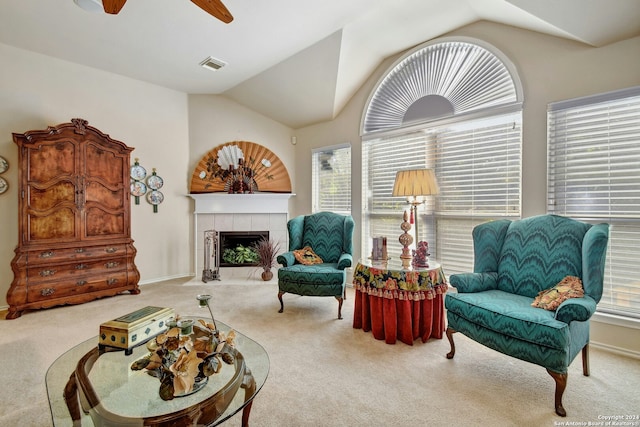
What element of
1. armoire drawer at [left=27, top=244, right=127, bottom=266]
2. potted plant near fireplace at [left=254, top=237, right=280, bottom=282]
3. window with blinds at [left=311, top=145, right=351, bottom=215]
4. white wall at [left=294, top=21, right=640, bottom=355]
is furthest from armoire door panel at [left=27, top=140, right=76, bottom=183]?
white wall at [left=294, top=21, right=640, bottom=355]

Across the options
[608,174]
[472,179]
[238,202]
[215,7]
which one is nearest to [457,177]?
[472,179]

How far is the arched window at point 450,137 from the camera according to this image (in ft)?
9.71

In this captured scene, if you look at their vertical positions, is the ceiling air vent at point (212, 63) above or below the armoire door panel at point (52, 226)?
above

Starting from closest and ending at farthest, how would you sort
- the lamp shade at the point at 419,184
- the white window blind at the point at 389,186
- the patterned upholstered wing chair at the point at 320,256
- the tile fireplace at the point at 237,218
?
the lamp shade at the point at 419,184, the patterned upholstered wing chair at the point at 320,256, the white window blind at the point at 389,186, the tile fireplace at the point at 237,218

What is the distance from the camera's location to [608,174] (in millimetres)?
2402

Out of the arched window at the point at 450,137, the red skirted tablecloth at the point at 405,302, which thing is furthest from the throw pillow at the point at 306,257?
the arched window at the point at 450,137

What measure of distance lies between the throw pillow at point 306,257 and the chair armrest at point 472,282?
1545mm

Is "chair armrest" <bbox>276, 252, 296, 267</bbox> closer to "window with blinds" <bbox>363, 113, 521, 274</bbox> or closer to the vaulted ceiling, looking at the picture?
"window with blinds" <bbox>363, 113, 521, 274</bbox>

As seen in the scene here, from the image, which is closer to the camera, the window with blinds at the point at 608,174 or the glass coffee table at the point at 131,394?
the glass coffee table at the point at 131,394

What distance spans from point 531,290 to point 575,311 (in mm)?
603

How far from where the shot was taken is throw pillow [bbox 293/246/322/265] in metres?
3.43

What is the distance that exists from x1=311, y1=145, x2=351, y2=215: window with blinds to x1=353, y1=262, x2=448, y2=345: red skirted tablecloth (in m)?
1.94

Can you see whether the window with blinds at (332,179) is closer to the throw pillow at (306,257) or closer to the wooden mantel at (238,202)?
the wooden mantel at (238,202)

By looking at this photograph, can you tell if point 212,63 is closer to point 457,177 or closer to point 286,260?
point 286,260
